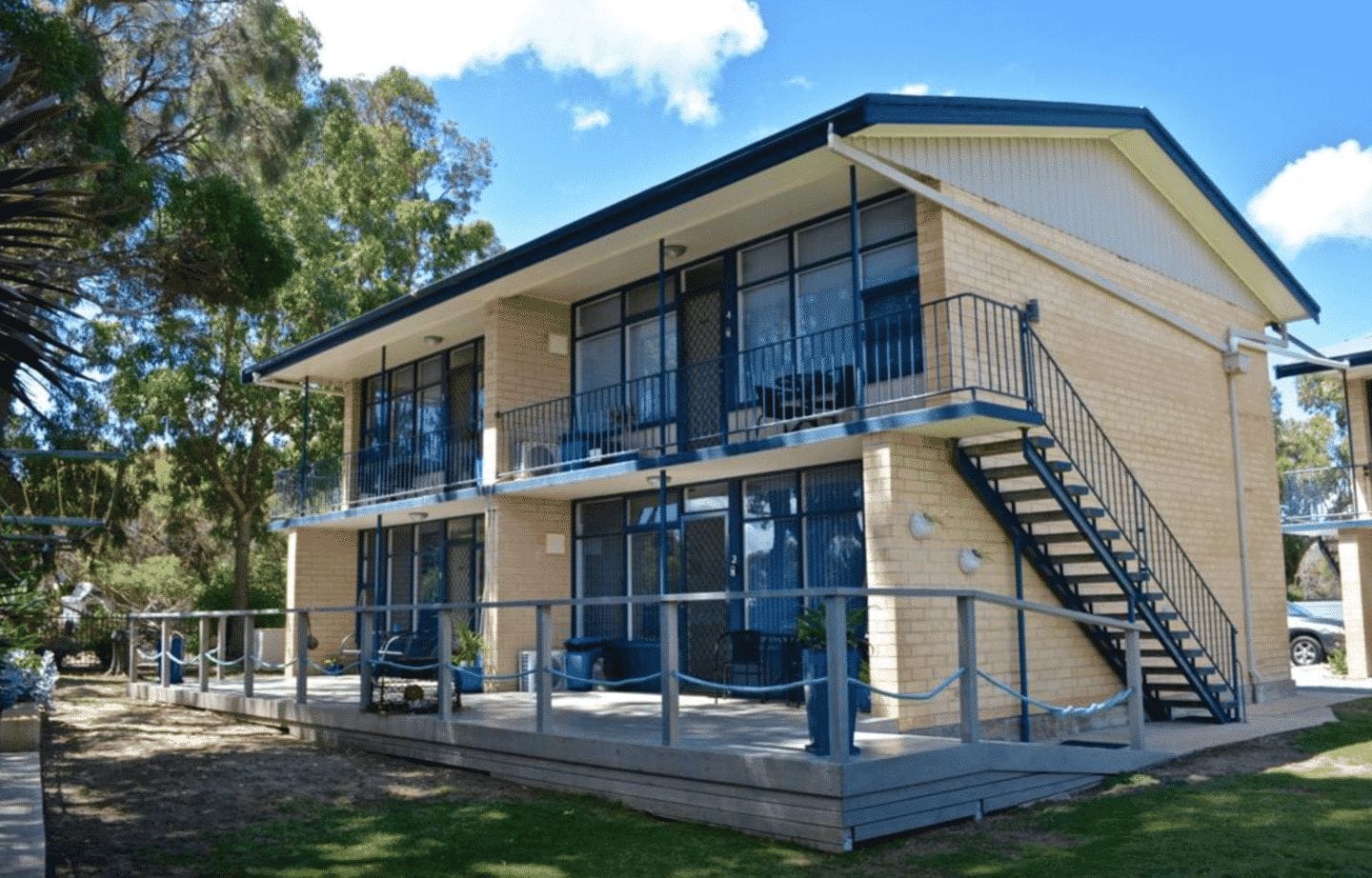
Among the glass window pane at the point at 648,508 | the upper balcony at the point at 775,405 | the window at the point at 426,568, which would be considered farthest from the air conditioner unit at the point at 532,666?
the upper balcony at the point at 775,405

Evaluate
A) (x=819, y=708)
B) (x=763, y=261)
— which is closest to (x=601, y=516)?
(x=763, y=261)

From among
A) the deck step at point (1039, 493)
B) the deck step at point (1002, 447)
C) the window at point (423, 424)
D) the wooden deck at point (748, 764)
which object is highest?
the window at point (423, 424)

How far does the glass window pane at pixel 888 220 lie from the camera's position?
42.7 feet

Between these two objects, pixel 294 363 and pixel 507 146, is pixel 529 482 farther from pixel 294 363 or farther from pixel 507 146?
pixel 507 146

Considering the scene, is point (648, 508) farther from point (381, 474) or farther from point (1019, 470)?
point (381, 474)

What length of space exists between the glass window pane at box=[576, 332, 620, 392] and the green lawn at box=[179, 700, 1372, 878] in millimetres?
8181

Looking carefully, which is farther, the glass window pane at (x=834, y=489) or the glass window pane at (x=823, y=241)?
the glass window pane at (x=823, y=241)

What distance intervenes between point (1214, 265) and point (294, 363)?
49.0 ft

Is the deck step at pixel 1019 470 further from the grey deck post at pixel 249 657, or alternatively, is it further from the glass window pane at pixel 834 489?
the grey deck post at pixel 249 657

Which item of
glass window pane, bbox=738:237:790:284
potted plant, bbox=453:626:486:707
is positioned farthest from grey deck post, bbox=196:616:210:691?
glass window pane, bbox=738:237:790:284

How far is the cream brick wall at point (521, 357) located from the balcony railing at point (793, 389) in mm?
295

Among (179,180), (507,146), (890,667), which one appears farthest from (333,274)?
(890,667)

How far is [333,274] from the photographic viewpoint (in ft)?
94.0

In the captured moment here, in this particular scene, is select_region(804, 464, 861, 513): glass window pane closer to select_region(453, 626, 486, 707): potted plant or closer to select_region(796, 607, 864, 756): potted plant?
select_region(796, 607, 864, 756): potted plant
